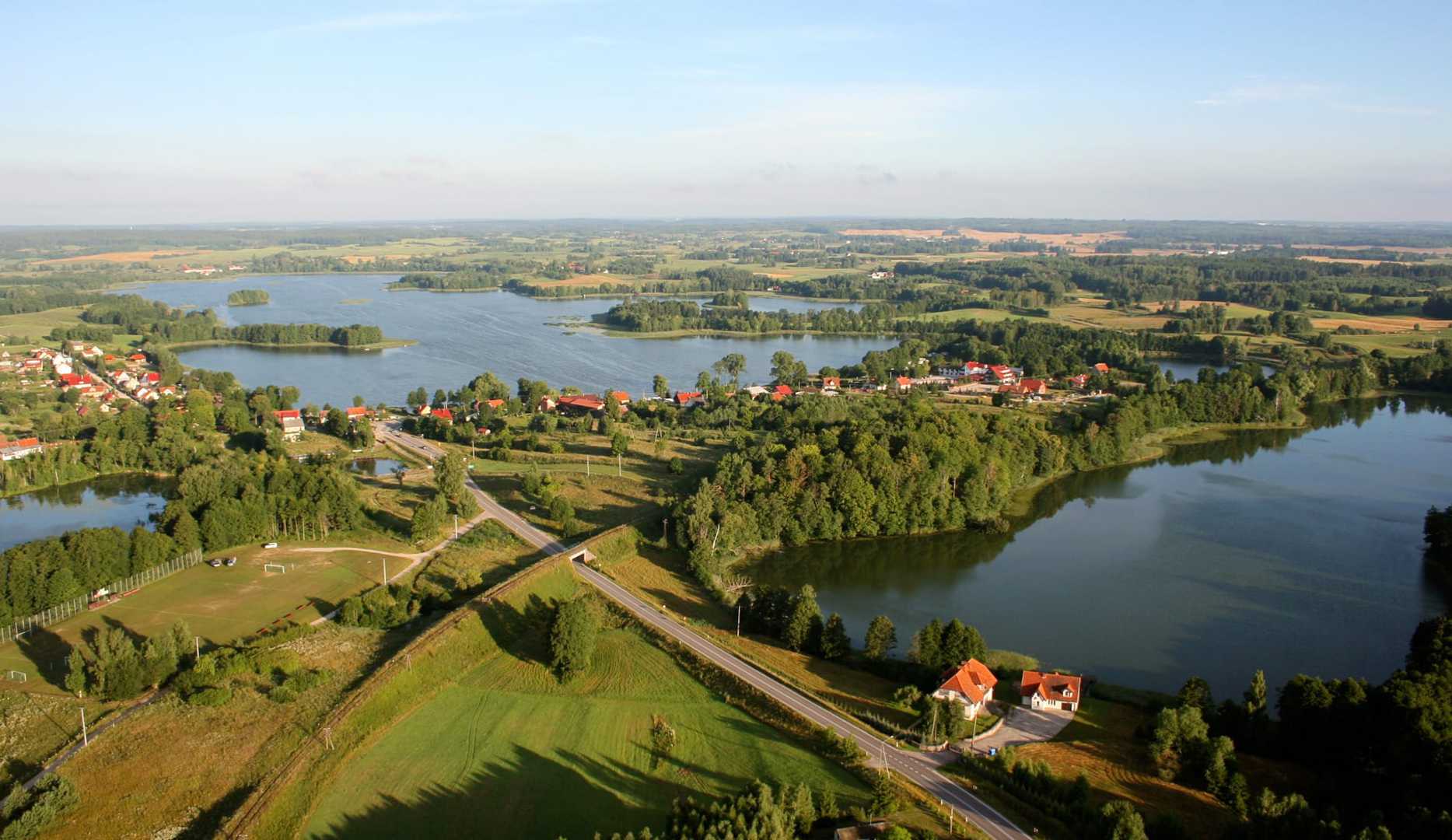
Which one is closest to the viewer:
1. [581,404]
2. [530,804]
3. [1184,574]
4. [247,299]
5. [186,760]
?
[530,804]

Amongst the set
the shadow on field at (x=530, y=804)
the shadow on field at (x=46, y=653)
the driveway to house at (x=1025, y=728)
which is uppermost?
the shadow on field at (x=46, y=653)

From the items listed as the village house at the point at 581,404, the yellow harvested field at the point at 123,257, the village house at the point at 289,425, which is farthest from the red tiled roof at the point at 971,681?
the yellow harvested field at the point at 123,257

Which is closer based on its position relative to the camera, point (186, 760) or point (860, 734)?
point (186, 760)

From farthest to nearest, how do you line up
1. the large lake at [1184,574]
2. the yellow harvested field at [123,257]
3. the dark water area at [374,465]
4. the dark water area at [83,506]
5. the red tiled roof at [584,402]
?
the yellow harvested field at [123,257] → the red tiled roof at [584,402] → the dark water area at [374,465] → the dark water area at [83,506] → the large lake at [1184,574]

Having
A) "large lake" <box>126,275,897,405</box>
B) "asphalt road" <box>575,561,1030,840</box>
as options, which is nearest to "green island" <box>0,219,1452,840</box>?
"asphalt road" <box>575,561,1030,840</box>

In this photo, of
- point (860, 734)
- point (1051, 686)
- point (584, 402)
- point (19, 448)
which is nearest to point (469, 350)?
point (584, 402)

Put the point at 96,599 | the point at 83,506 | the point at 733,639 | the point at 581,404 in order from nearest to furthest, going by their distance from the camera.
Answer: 1. the point at 733,639
2. the point at 96,599
3. the point at 83,506
4. the point at 581,404

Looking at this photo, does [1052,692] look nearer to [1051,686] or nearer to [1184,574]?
[1051,686]

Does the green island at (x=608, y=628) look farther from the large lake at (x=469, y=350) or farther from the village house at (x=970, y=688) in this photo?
the large lake at (x=469, y=350)
